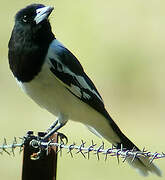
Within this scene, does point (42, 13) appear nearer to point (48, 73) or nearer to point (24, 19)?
point (24, 19)

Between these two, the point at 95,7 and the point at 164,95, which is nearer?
the point at 164,95

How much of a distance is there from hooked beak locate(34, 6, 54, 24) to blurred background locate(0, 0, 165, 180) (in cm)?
360

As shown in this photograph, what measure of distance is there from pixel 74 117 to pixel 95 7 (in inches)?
321

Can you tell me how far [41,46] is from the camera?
627 centimetres

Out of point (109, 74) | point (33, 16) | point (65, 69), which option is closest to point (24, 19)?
point (33, 16)

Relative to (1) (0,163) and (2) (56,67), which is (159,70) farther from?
(2) (56,67)

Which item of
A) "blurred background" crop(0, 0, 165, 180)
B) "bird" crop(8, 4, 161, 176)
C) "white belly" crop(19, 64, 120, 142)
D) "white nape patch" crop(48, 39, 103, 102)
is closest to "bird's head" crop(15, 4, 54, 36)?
"bird" crop(8, 4, 161, 176)

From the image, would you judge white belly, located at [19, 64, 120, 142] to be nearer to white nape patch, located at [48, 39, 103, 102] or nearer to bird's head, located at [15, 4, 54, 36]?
white nape patch, located at [48, 39, 103, 102]

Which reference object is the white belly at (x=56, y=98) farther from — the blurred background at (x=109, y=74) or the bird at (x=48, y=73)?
the blurred background at (x=109, y=74)

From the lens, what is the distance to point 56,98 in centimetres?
627

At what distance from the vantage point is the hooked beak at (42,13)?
6266mm

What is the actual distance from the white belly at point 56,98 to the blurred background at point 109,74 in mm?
3030

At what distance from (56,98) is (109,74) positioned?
629 centimetres

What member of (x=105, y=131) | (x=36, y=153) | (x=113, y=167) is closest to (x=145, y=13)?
(x=113, y=167)
